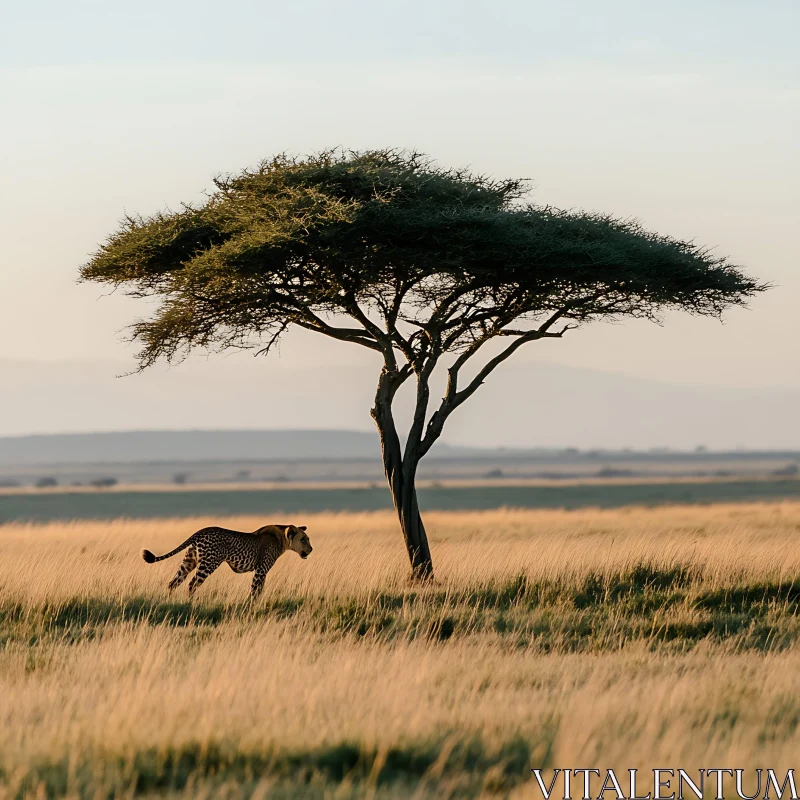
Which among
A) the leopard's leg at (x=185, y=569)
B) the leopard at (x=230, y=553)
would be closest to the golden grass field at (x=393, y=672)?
the leopard's leg at (x=185, y=569)

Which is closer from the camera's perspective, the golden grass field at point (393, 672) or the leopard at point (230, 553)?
the golden grass field at point (393, 672)

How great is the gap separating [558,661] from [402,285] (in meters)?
8.56

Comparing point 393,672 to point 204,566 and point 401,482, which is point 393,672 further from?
point 401,482

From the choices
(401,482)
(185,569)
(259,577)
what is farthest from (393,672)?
(401,482)

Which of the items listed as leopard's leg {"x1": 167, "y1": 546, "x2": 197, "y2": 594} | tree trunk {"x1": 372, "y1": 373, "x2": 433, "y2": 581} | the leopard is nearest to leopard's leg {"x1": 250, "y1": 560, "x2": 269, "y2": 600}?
the leopard

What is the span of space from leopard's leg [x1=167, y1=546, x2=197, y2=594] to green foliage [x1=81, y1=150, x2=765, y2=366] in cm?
409

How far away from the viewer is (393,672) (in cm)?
1089

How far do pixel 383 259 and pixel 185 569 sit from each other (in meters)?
5.33

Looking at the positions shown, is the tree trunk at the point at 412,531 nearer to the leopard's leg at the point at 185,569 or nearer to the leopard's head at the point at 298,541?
the leopard's head at the point at 298,541

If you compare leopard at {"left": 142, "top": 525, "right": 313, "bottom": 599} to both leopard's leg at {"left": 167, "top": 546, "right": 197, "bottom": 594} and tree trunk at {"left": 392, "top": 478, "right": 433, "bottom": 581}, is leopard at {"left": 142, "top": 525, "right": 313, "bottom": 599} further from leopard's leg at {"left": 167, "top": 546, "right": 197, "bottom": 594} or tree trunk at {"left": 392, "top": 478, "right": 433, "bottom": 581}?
tree trunk at {"left": 392, "top": 478, "right": 433, "bottom": 581}

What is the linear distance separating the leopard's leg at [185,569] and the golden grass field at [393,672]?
165 mm

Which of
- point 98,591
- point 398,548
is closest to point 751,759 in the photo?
point 98,591

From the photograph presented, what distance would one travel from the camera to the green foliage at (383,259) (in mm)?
18188

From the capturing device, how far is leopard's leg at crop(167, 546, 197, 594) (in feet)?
56.5
